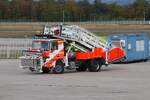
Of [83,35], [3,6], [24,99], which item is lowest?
[24,99]

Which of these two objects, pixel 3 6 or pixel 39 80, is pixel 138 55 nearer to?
pixel 39 80

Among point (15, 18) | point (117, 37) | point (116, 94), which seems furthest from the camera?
point (15, 18)

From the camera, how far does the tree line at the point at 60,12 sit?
152125mm

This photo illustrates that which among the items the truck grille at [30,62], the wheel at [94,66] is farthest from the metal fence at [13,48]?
the truck grille at [30,62]

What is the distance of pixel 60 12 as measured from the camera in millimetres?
153875

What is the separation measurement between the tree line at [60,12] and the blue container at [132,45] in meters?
102

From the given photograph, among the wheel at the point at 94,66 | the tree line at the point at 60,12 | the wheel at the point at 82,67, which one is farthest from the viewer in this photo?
the tree line at the point at 60,12

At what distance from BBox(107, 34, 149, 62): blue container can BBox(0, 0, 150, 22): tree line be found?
101753 millimetres

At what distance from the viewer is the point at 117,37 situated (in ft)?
134

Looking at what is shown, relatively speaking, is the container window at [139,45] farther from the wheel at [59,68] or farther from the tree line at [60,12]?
the tree line at [60,12]

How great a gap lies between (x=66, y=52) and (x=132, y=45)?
11831mm

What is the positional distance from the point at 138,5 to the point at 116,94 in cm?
15080

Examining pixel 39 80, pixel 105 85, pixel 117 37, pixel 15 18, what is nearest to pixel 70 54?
pixel 39 80

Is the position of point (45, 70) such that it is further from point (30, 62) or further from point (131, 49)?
point (131, 49)
